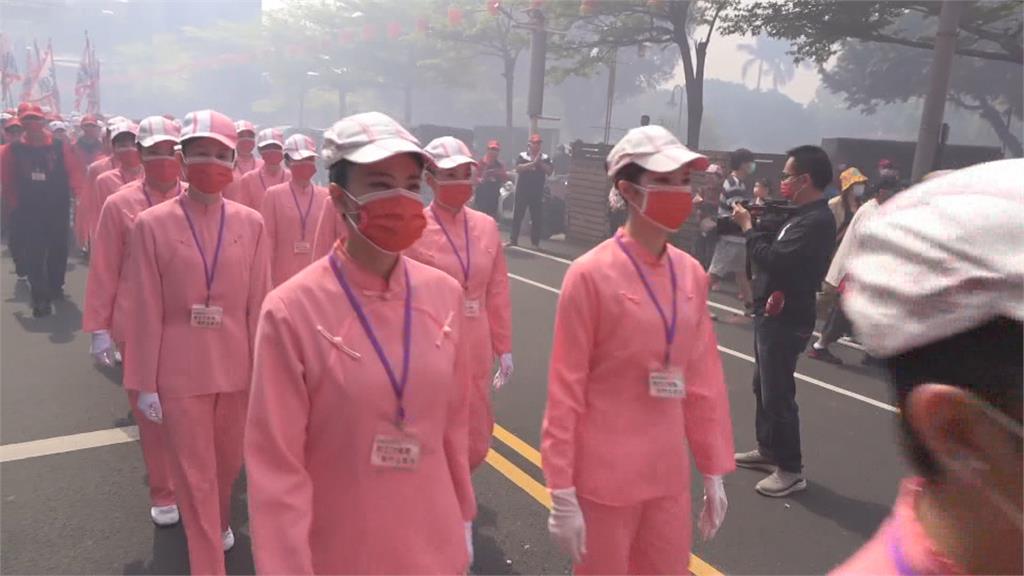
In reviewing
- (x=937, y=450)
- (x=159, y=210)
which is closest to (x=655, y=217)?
(x=937, y=450)

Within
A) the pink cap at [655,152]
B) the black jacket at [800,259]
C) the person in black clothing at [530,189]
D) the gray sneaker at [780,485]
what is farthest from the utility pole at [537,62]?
the pink cap at [655,152]

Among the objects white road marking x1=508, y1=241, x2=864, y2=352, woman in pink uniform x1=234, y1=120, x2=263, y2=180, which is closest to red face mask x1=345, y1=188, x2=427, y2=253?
white road marking x1=508, y1=241, x2=864, y2=352

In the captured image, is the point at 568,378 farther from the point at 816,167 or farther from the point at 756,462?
the point at 756,462

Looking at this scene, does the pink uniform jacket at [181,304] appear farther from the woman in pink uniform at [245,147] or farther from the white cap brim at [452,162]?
the woman in pink uniform at [245,147]

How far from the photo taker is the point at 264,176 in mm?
7730

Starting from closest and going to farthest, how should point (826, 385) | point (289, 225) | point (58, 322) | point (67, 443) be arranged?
point (67, 443), point (289, 225), point (826, 385), point (58, 322)

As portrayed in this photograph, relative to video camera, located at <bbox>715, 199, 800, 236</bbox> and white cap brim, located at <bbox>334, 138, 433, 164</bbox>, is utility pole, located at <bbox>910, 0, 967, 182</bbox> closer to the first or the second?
video camera, located at <bbox>715, 199, 800, 236</bbox>

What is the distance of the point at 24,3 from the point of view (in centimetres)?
8188

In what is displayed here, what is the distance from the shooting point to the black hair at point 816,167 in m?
4.68

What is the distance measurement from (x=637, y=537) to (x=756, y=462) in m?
2.79

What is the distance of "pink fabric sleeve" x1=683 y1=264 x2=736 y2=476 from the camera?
291cm

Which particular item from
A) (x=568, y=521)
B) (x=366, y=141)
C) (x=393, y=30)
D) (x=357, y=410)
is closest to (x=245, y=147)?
(x=366, y=141)

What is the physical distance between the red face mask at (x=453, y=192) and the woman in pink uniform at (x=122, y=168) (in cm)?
418

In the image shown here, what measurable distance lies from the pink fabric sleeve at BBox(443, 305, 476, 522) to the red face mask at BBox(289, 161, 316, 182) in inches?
182
